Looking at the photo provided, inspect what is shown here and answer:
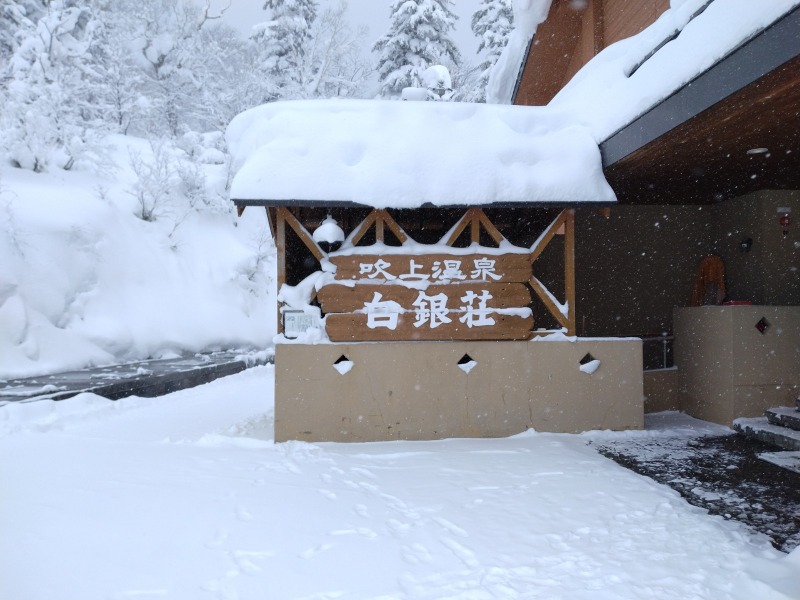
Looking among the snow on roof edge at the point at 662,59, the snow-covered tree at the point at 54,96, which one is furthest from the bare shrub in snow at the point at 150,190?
the snow on roof edge at the point at 662,59

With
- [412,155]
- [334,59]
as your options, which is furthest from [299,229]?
[334,59]

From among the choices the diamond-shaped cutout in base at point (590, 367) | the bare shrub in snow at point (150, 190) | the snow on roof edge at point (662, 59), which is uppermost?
the bare shrub in snow at point (150, 190)

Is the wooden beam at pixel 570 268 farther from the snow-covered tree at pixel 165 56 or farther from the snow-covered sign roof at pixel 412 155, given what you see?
the snow-covered tree at pixel 165 56

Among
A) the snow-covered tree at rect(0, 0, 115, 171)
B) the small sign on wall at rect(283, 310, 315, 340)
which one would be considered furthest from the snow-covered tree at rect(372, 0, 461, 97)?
the small sign on wall at rect(283, 310, 315, 340)

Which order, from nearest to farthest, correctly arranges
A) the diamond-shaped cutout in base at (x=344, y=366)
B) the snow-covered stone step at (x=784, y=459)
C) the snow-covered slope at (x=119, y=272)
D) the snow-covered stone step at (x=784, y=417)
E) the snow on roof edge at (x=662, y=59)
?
the snow on roof edge at (x=662, y=59) < the snow-covered stone step at (x=784, y=459) < the snow-covered stone step at (x=784, y=417) < the diamond-shaped cutout in base at (x=344, y=366) < the snow-covered slope at (x=119, y=272)

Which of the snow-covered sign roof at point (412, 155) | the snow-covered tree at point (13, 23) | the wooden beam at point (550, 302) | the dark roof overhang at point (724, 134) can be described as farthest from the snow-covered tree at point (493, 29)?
the wooden beam at point (550, 302)

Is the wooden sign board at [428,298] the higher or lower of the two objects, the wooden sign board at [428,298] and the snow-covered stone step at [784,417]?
the higher

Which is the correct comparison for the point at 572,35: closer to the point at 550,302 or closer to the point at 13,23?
the point at 550,302

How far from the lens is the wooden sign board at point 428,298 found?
6633mm

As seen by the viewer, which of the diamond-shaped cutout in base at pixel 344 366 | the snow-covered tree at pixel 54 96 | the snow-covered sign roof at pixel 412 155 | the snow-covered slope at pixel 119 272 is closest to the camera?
the snow-covered sign roof at pixel 412 155

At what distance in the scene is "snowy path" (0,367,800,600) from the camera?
3.05 meters

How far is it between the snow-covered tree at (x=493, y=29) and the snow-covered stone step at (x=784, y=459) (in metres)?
22.7

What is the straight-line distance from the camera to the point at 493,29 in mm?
26672

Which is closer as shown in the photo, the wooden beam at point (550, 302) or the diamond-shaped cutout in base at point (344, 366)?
the diamond-shaped cutout in base at point (344, 366)
